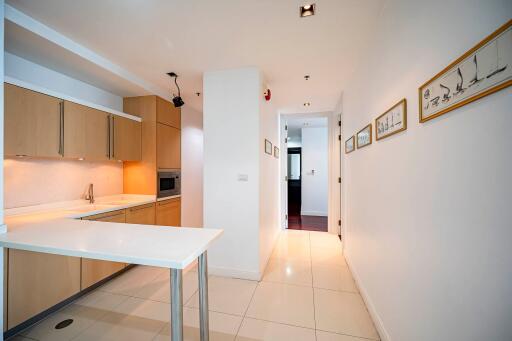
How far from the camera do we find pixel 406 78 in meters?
1.21

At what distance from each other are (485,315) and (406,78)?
1.20 metres

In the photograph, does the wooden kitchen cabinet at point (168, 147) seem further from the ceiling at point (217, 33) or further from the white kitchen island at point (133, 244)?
the white kitchen island at point (133, 244)

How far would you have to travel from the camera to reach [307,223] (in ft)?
16.6

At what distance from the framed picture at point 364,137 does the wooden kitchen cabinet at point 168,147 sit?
9.50 feet

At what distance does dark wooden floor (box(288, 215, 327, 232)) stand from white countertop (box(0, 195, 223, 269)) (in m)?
3.62

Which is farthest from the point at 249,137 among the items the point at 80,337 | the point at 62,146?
the point at 80,337

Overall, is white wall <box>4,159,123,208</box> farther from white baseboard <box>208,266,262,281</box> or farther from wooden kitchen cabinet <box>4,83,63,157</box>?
white baseboard <box>208,266,262,281</box>

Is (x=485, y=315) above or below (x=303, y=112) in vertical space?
below

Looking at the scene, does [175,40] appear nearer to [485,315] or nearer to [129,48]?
[129,48]

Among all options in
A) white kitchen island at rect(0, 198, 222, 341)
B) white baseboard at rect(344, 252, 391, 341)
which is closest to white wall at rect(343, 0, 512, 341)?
white baseboard at rect(344, 252, 391, 341)

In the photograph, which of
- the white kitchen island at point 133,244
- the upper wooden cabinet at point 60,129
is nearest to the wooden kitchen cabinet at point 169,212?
the upper wooden cabinet at point 60,129

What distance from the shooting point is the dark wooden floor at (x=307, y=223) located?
15.1 feet

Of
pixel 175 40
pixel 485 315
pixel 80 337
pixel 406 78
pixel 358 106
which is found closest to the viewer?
pixel 485 315

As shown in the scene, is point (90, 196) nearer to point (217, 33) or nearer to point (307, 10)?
point (217, 33)
